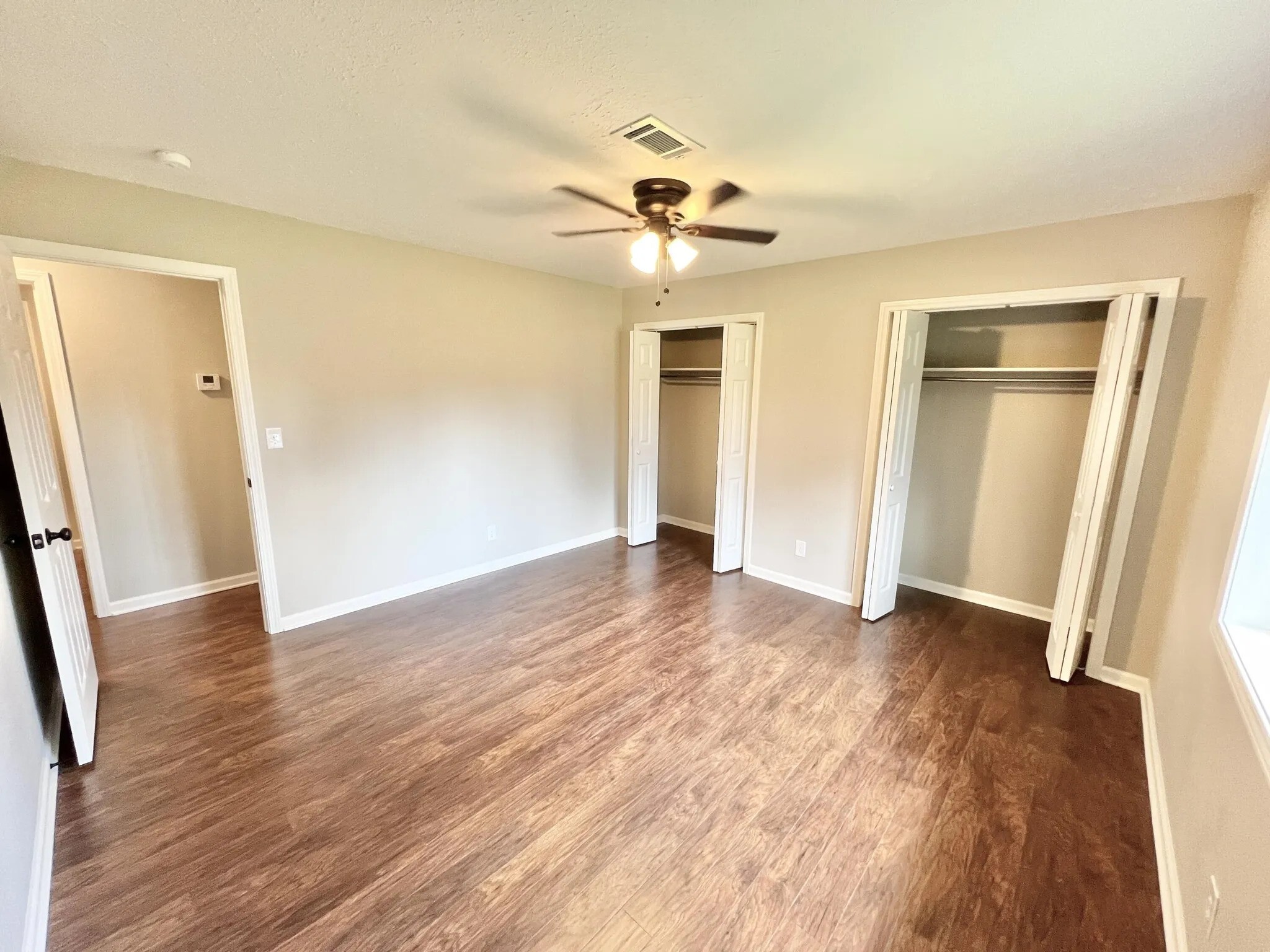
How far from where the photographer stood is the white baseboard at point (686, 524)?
5.44m

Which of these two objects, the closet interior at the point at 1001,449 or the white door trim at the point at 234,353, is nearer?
the white door trim at the point at 234,353

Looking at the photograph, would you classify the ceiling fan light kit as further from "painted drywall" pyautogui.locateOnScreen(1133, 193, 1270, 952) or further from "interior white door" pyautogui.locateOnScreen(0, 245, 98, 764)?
"interior white door" pyautogui.locateOnScreen(0, 245, 98, 764)

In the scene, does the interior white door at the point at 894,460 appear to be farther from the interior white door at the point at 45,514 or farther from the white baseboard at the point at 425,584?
the interior white door at the point at 45,514

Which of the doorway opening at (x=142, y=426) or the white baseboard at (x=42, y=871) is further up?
the doorway opening at (x=142, y=426)

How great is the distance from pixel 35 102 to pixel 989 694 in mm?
4647

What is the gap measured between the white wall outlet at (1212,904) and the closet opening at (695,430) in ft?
9.96

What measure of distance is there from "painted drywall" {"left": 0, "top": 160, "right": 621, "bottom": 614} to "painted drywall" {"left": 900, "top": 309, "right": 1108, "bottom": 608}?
2.87m

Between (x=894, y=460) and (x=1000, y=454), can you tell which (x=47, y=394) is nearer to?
(x=894, y=460)

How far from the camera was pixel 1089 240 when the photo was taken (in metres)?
2.63

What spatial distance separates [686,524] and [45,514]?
15.2ft

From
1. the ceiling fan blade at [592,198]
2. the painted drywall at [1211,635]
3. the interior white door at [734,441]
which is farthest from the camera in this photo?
the interior white door at [734,441]

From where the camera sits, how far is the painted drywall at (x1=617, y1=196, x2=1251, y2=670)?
2424 millimetres

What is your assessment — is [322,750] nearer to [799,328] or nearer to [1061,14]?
[1061,14]

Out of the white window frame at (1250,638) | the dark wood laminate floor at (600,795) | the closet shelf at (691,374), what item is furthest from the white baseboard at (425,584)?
the white window frame at (1250,638)
